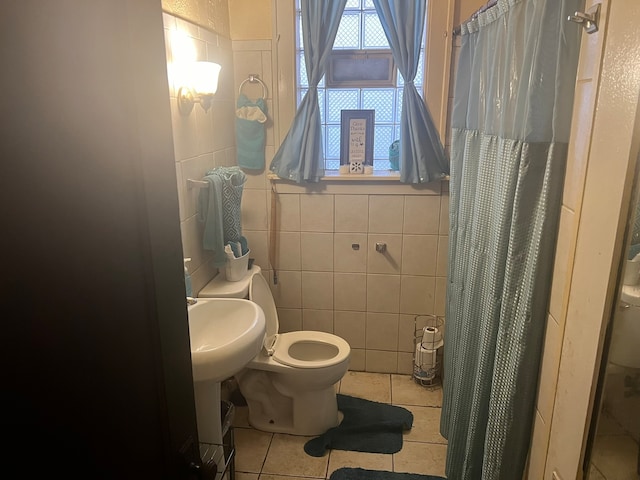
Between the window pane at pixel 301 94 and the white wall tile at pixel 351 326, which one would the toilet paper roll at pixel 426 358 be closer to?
the white wall tile at pixel 351 326

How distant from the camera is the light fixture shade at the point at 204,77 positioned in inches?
81.0

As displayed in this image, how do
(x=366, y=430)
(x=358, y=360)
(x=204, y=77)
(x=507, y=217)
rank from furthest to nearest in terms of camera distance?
(x=358, y=360) → (x=366, y=430) → (x=204, y=77) → (x=507, y=217)

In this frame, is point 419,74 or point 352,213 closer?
point 419,74

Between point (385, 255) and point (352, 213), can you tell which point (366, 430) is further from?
point (352, 213)

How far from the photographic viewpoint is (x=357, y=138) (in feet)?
8.79

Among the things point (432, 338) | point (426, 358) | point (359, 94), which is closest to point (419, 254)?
point (432, 338)

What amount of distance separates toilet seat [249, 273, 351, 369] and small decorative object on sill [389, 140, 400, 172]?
3.05 ft

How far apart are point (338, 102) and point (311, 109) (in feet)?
0.82

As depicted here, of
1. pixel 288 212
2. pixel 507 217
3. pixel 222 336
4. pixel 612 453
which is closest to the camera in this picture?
pixel 612 453

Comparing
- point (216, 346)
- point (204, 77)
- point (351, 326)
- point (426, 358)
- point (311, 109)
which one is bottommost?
point (426, 358)

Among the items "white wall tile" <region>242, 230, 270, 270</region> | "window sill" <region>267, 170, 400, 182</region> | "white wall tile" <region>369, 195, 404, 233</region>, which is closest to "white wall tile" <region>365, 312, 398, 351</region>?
"white wall tile" <region>369, 195, 404, 233</region>

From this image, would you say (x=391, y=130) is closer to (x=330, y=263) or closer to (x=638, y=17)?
(x=330, y=263)

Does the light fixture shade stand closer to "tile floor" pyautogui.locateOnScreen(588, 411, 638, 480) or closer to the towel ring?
the towel ring

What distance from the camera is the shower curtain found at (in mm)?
1270
